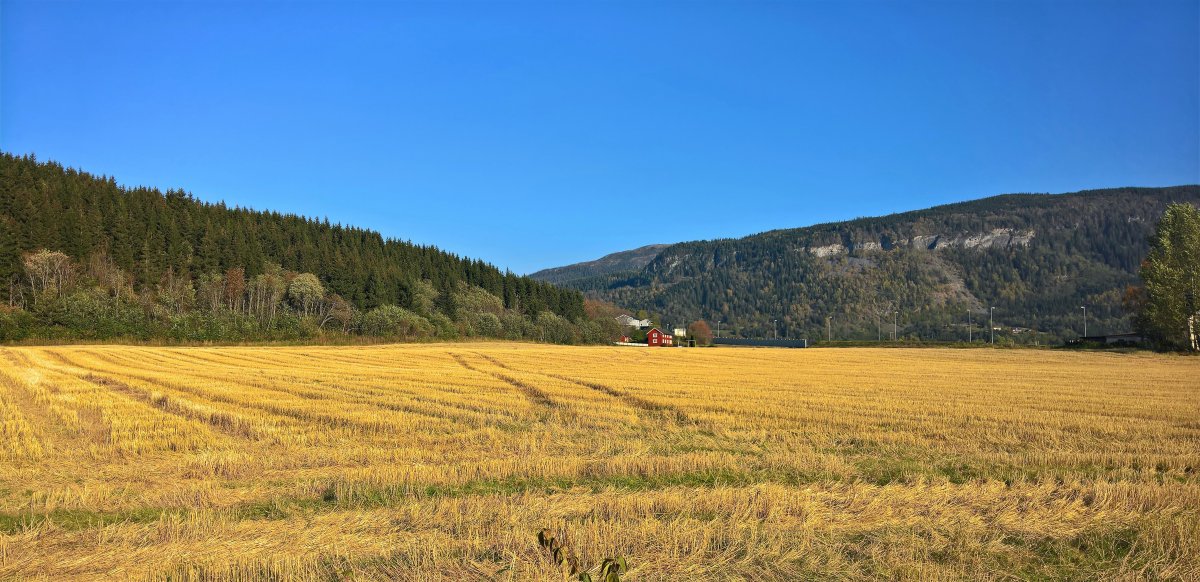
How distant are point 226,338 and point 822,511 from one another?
278 feet

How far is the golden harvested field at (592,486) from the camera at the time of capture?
24.4 feet

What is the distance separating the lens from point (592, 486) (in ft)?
37.8

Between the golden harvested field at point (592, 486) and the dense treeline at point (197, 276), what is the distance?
63394 millimetres

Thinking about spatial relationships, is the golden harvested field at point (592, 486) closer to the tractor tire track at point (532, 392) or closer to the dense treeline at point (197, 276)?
the tractor tire track at point (532, 392)

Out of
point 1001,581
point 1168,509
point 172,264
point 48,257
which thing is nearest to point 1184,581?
point 1001,581

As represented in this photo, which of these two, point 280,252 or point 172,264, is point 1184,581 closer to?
point 172,264

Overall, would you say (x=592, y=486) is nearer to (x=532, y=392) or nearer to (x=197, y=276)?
(x=532, y=392)

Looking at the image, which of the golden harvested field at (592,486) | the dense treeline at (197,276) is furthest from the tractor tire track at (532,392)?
the dense treeline at (197,276)

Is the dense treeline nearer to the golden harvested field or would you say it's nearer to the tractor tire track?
the tractor tire track

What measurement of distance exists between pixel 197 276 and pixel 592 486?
112 metres

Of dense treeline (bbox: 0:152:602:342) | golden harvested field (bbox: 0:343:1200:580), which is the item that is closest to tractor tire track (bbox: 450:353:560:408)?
golden harvested field (bbox: 0:343:1200:580)

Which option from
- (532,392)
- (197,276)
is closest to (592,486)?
(532,392)

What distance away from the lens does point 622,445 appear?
15.9 meters

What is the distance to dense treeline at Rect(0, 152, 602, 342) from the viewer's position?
8144 cm
